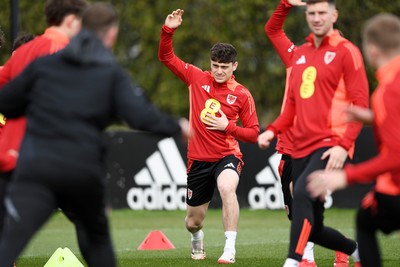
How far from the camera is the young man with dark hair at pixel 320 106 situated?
7.83 metres

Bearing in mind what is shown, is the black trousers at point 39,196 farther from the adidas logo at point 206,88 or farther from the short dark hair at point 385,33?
the adidas logo at point 206,88

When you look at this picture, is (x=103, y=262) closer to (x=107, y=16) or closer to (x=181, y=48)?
Answer: (x=107, y=16)

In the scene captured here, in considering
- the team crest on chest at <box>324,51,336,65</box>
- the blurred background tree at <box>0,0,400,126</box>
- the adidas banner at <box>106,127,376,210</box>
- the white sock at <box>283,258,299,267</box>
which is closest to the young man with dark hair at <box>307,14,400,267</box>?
the white sock at <box>283,258,299,267</box>

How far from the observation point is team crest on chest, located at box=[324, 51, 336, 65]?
8.12 meters

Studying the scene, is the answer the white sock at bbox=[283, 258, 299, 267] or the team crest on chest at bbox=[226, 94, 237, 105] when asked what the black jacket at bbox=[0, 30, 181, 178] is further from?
the team crest on chest at bbox=[226, 94, 237, 105]

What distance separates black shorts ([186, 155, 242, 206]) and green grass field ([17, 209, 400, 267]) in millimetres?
687

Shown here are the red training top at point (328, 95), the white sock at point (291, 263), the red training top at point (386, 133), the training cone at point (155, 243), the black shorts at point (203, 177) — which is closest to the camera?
the red training top at point (386, 133)

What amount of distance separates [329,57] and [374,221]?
186 centimetres

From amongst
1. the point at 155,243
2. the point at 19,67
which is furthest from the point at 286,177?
the point at 19,67

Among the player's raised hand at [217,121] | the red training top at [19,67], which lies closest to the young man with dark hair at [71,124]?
the red training top at [19,67]

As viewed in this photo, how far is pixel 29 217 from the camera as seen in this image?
20.2 feet

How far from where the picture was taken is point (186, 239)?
46.8 feet

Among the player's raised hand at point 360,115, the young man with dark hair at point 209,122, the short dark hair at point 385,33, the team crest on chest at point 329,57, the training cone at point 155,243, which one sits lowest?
the training cone at point 155,243

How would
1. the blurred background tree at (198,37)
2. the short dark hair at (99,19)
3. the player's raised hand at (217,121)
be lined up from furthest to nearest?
the blurred background tree at (198,37)
the player's raised hand at (217,121)
the short dark hair at (99,19)
